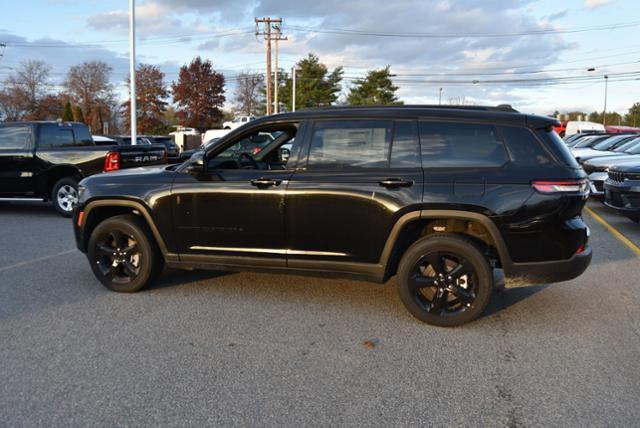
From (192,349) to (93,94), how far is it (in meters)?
76.4

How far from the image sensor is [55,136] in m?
11.2

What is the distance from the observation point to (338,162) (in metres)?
4.88

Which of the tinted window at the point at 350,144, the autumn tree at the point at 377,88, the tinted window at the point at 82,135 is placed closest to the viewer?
the tinted window at the point at 350,144

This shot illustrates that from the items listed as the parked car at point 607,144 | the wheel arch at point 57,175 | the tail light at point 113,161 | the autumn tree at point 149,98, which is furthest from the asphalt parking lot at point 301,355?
the autumn tree at point 149,98

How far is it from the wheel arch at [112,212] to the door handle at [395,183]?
2.29 meters

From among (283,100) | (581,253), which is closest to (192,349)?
(581,253)

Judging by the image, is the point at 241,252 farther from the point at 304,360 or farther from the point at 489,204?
the point at 489,204

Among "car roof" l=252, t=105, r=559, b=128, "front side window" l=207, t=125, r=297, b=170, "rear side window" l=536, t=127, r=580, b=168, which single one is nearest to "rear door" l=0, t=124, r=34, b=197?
"front side window" l=207, t=125, r=297, b=170

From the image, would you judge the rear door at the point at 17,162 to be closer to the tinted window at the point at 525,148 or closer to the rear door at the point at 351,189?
the rear door at the point at 351,189

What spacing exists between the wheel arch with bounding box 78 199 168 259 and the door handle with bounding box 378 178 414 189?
2289 millimetres

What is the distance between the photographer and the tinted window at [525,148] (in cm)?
446

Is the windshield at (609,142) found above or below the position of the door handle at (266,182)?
above

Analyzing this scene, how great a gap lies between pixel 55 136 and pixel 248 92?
3028 inches

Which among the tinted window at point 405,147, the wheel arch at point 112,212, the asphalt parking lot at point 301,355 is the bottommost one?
the asphalt parking lot at point 301,355
